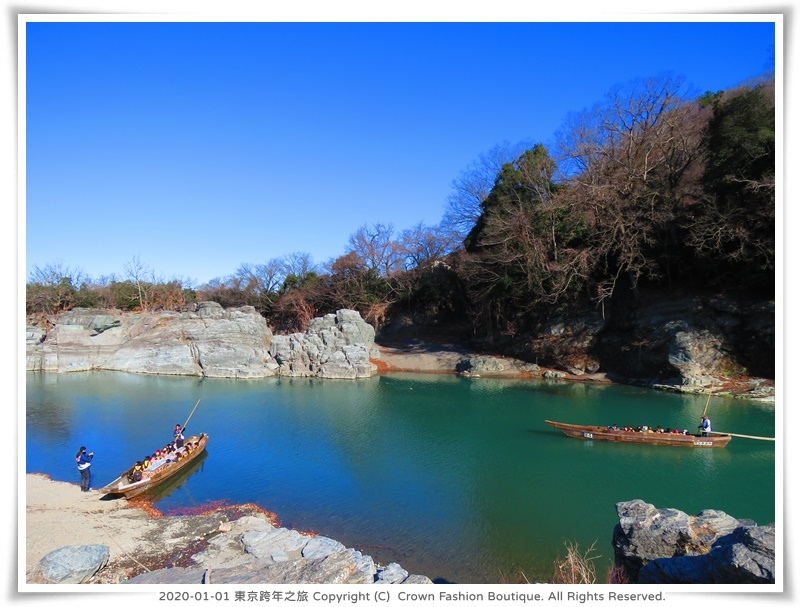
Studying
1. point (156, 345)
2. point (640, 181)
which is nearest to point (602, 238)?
point (640, 181)

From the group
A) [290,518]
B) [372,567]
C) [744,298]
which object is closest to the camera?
[372,567]

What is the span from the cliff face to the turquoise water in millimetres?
6295

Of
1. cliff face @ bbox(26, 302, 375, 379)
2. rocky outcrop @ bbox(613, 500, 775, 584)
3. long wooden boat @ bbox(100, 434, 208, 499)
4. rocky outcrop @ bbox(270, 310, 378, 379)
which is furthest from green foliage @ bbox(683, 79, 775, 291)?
long wooden boat @ bbox(100, 434, 208, 499)

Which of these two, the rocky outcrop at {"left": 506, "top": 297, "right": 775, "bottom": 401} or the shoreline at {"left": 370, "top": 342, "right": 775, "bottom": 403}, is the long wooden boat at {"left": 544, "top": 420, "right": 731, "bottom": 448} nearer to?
the shoreline at {"left": 370, "top": 342, "right": 775, "bottom": 403}

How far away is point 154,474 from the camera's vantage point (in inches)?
491

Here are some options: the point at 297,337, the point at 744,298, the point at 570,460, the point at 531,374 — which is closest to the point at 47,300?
A: the point at 297,337

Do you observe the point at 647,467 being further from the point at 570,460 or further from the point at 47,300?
the point at 47,300

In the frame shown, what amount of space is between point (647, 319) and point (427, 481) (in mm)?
20806

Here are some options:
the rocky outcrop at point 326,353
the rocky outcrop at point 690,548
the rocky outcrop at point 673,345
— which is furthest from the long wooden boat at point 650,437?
the rocky outcrop at point 326,353

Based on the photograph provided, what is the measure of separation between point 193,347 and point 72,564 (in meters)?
26.1

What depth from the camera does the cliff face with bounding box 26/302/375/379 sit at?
105 feet

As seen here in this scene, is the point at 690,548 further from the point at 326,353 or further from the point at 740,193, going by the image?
the point at 326,353

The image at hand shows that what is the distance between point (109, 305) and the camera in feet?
143
